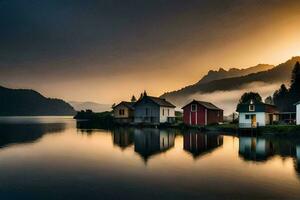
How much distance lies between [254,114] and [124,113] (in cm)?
4907

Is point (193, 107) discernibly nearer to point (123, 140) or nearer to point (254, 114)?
point (254, 114)

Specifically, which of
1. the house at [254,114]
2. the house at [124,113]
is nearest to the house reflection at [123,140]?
the house at [254,114]

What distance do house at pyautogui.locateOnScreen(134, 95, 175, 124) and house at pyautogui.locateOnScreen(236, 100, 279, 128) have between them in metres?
28.0

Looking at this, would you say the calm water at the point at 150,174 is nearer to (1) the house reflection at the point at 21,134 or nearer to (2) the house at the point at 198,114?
(1) the house reflection at the point at 21,134

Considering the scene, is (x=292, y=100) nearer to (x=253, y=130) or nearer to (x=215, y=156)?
(x=253, y=130)

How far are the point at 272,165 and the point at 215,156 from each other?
7122 mm

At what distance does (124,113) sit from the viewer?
105250 millimetres

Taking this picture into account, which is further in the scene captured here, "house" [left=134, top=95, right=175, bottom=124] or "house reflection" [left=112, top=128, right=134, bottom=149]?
"house" [left=134, top=95, right=175, bottom=124]

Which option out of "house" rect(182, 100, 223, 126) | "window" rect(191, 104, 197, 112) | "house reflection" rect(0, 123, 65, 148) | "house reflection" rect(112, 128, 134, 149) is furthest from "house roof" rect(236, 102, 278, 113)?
"house reflection" rect(0, 123, 65, 148)

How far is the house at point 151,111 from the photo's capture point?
90.9m

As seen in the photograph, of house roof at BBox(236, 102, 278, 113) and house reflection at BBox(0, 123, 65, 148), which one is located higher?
house roof at BBox(236, 102, 278, 113)

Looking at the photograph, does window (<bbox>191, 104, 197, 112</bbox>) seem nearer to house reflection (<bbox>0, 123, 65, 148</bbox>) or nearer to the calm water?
house reflection (<bbox>0, 123, 65, 148</bbox>)

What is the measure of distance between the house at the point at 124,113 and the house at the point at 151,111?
30.6 ft

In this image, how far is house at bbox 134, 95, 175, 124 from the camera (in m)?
90.9
